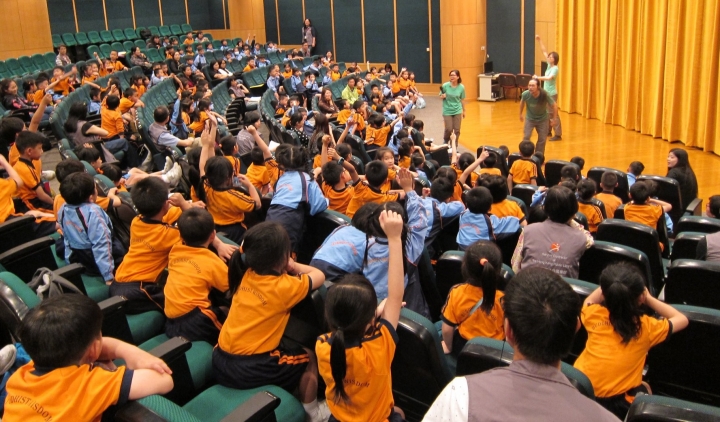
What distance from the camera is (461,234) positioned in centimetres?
369

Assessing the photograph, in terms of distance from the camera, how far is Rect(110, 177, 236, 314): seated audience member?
3.16m

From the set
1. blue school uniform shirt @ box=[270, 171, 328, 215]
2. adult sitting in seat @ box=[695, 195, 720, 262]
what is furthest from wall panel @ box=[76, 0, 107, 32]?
adult sitting in seat @ box=[695, 195, 720, 262]

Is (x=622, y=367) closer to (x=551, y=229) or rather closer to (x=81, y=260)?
(x=551, y=229)

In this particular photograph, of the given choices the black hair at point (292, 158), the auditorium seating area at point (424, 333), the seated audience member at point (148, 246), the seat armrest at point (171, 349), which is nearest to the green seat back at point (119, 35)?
the auditorium seating area at point (424, 333)

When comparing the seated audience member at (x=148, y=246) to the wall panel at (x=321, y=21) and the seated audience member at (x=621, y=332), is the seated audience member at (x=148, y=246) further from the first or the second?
the wall panel at (x=321, y=21)

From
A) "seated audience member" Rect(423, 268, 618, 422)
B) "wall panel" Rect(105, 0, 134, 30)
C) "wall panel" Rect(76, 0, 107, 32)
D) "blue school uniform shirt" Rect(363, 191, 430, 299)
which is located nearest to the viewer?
"seated audience member" Rect(423, 268, 618, 422)

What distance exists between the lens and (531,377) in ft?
4.16

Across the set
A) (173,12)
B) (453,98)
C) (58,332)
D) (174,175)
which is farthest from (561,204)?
(173,12)

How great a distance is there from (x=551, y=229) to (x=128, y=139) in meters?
5.90

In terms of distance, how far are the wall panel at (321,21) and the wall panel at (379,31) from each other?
1.42 m

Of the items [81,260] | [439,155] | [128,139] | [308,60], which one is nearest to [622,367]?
[81,260]

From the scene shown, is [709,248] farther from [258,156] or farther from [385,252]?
[258,156]

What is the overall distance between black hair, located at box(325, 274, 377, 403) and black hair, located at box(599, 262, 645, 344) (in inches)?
35.4

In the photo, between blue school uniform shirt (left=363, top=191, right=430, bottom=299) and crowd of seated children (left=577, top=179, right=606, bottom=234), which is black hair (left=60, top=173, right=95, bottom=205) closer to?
blue school uniform shirt (left=363, top=191, right=430, bottom=299)
